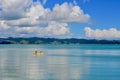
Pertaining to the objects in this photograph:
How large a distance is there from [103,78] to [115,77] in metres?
2.00

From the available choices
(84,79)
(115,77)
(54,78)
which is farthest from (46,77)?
(115,77)

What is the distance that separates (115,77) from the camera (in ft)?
112

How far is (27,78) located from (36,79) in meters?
1.15

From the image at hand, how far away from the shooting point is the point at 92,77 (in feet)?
109

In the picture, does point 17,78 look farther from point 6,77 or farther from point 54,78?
point 54,78

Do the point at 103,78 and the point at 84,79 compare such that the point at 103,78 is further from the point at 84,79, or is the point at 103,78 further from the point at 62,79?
the point at 62,79

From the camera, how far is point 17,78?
3144 cm

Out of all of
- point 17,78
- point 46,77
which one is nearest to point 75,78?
point 46,77

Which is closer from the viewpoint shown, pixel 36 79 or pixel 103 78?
pixel 36 79

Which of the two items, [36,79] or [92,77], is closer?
[36,79]

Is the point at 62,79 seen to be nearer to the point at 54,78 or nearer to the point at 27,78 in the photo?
the point at 54,78

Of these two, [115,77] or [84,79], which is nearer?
[84,79]

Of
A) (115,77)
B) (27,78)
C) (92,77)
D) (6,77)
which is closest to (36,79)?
(27,78)

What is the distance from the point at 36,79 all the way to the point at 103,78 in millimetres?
6913
